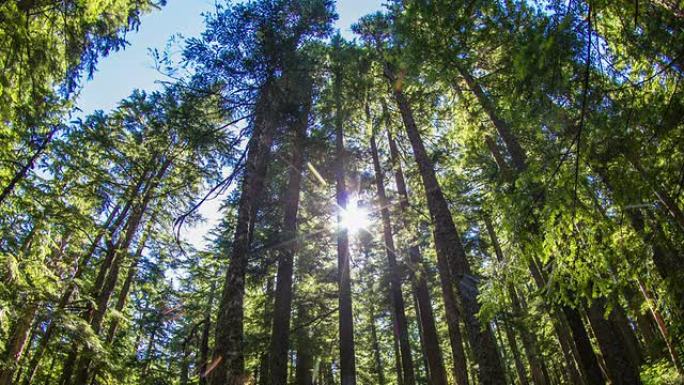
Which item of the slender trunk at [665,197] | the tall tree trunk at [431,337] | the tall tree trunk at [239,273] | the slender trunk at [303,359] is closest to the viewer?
the slender trunk at [665,197]

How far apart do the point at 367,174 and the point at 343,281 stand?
7573 mm

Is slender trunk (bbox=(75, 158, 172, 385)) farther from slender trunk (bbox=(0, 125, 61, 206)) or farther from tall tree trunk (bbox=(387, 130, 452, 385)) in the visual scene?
tall tree trunk (bbox=(387, 130, 452, 385))

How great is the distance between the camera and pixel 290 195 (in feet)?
43.8

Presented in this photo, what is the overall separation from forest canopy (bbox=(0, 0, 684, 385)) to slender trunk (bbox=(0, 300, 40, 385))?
104mm

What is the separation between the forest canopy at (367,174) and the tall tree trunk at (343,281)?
76 mm

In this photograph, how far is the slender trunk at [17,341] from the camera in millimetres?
7656

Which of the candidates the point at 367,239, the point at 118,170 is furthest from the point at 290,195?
the point at 118,170

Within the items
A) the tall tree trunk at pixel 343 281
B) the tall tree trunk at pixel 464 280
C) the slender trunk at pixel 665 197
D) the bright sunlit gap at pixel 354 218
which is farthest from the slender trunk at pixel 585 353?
the bright sunlit gap at pixel 354 218

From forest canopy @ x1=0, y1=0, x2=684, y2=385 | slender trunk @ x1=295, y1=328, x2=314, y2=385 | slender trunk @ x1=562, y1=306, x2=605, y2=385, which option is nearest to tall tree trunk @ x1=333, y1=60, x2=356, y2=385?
forest canopy @ x1=0, y1=0, x2=684, y2=385

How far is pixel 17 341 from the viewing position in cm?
1151

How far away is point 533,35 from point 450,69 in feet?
11.5

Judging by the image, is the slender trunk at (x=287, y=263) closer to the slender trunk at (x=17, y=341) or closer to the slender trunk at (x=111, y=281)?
the slender trunk at (x=111, y=281)

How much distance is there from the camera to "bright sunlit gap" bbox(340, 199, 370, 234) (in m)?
13.4

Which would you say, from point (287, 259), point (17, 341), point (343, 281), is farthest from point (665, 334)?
point (17, 341)
